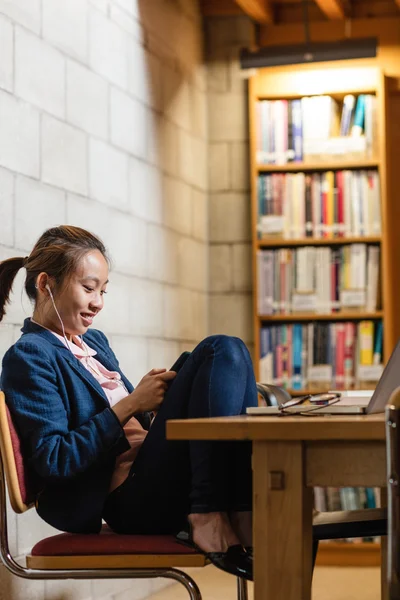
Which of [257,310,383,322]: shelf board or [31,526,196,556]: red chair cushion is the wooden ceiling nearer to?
[257,310,383,322]: shelf board

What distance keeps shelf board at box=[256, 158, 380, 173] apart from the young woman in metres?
2.52

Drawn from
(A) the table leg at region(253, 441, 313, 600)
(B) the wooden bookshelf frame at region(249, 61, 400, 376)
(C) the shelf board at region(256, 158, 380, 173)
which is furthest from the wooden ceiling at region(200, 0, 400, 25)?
(A) the table leg at region(253, 441, 313, 600)

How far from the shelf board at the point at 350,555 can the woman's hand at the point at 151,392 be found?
252 cm

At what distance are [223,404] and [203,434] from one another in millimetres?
375

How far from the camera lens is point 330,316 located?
452cm

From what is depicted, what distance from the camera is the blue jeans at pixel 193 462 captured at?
73.4 inches

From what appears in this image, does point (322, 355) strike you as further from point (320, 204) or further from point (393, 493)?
point (393, 493)

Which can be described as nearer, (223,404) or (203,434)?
(203,434)

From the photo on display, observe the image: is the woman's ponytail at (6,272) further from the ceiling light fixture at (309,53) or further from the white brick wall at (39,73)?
the ceiling light fixture at (309,53)

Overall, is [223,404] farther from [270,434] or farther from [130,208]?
[130,208]

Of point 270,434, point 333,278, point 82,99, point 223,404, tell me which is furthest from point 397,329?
point 270,434

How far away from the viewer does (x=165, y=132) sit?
14.0 feet

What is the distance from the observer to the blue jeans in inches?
73.4

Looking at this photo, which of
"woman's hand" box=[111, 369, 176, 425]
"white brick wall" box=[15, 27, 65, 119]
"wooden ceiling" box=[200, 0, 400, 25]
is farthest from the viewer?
"wooden ceiling" box=[200, 0, 400, 25]
